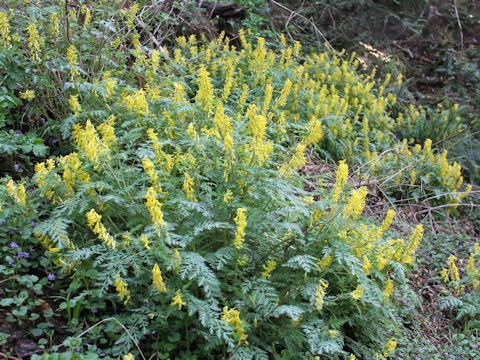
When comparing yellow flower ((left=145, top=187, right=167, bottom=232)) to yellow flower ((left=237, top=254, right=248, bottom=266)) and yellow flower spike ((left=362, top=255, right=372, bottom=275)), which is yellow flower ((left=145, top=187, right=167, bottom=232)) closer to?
yellow flower ((left=237, top=254, right=248, bottom=266))

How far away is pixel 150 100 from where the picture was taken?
3.51 m

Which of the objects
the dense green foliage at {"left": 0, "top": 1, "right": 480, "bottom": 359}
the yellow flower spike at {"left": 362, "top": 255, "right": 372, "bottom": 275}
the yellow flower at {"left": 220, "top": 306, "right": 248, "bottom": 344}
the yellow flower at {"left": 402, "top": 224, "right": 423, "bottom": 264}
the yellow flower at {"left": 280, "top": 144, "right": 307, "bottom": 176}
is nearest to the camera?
the yellow flower at {"left": 220, "top": 306, "right": 248, "bottom": 344}

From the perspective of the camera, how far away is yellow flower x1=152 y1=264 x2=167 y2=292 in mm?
2161

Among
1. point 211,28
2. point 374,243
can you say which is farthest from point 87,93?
point 211,28

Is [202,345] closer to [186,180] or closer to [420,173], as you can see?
[186,180]

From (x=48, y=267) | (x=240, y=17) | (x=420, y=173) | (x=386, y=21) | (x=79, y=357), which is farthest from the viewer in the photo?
(x=386, y=21)

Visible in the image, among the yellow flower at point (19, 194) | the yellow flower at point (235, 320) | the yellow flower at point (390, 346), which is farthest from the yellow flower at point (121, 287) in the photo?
the yellow flower at point (390, 346)

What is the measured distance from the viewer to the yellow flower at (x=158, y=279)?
2161 mm

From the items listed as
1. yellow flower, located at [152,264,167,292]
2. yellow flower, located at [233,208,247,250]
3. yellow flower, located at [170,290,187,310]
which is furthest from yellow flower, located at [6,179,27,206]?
yellow flower, located at [233,208,247,250]

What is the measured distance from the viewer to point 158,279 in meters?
2.19

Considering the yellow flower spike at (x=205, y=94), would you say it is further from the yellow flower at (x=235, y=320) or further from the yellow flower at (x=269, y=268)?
the yellow flower at (x=235, y=320)

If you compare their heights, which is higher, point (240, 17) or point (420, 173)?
point (240, 17)

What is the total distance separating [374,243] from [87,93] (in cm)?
270

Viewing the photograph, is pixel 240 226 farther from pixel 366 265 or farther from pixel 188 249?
pixel 366 265
